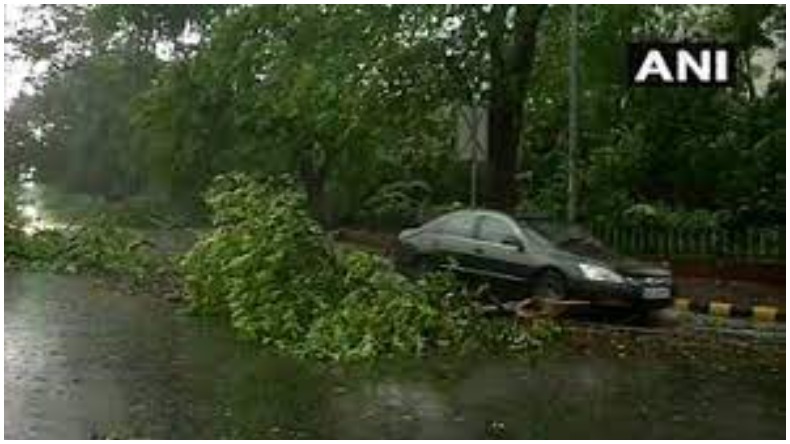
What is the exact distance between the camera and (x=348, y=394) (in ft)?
28.0

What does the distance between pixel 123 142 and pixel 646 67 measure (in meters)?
33.6

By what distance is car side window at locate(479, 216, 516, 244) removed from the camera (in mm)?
14039

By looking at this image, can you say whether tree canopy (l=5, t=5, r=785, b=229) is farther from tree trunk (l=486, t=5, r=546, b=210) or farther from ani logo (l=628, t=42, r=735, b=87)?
ani logo (l=628, t=42, r=735, b=87)

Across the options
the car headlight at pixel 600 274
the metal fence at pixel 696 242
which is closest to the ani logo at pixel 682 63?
the car headlight at pixel 600 274

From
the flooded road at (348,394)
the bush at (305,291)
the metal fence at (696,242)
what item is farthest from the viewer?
the metal fence at (696,242)

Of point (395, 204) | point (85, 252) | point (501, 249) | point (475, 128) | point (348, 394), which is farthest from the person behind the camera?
point (395, 204)

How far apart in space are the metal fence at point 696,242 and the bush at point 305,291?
808cm

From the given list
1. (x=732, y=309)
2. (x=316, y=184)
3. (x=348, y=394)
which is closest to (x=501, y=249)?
(x=732, y=309)

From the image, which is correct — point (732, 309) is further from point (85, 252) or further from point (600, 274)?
point (85, 252)

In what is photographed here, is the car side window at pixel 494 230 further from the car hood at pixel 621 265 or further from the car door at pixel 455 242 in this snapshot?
the car hood at pixel 621 265

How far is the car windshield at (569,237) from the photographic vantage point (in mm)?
13570

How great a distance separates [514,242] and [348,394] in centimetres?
566

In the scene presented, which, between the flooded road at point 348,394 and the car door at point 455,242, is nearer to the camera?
the flooded road at point 348,394

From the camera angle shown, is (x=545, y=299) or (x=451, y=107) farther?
(x=451, y=107)
